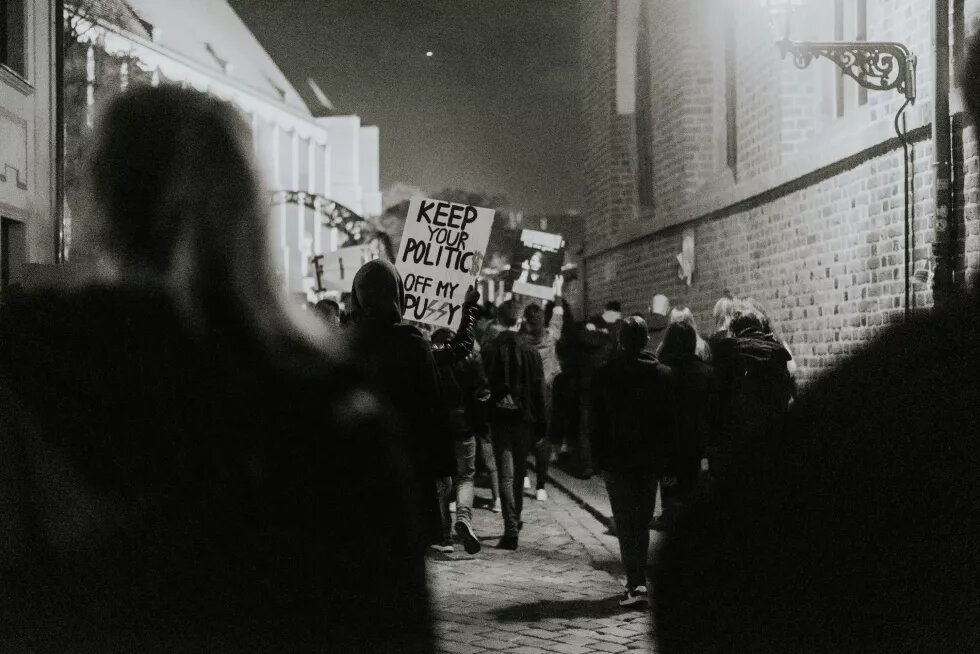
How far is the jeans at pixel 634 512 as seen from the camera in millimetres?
6727

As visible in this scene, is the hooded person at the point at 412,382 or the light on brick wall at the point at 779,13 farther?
the light on brick wall at the point at 779,13

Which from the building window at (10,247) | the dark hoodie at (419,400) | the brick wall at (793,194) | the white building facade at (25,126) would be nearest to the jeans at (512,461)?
the brick wall at (793,194)

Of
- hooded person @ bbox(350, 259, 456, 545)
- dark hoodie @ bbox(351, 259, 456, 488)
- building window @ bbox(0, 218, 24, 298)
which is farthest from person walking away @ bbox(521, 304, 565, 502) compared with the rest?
dark hoodie @ bbox(351, 259, 456, 488)

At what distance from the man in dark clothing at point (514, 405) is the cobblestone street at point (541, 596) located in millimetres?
626

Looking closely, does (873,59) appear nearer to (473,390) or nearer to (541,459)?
(473,390)

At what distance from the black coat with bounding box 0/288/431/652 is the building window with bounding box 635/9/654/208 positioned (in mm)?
17719

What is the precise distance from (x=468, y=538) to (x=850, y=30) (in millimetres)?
5695

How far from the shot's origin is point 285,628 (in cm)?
154

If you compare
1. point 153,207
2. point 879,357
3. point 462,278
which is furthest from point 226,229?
point 462,278

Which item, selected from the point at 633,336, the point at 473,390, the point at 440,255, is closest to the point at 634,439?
the point at 633,336

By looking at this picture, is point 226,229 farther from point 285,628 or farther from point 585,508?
point 585,508

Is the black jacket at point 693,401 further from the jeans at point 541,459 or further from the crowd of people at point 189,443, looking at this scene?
the crowd of people at point 189,443

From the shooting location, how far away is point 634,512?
6.74 metres

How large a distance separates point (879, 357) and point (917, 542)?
4050 mm
